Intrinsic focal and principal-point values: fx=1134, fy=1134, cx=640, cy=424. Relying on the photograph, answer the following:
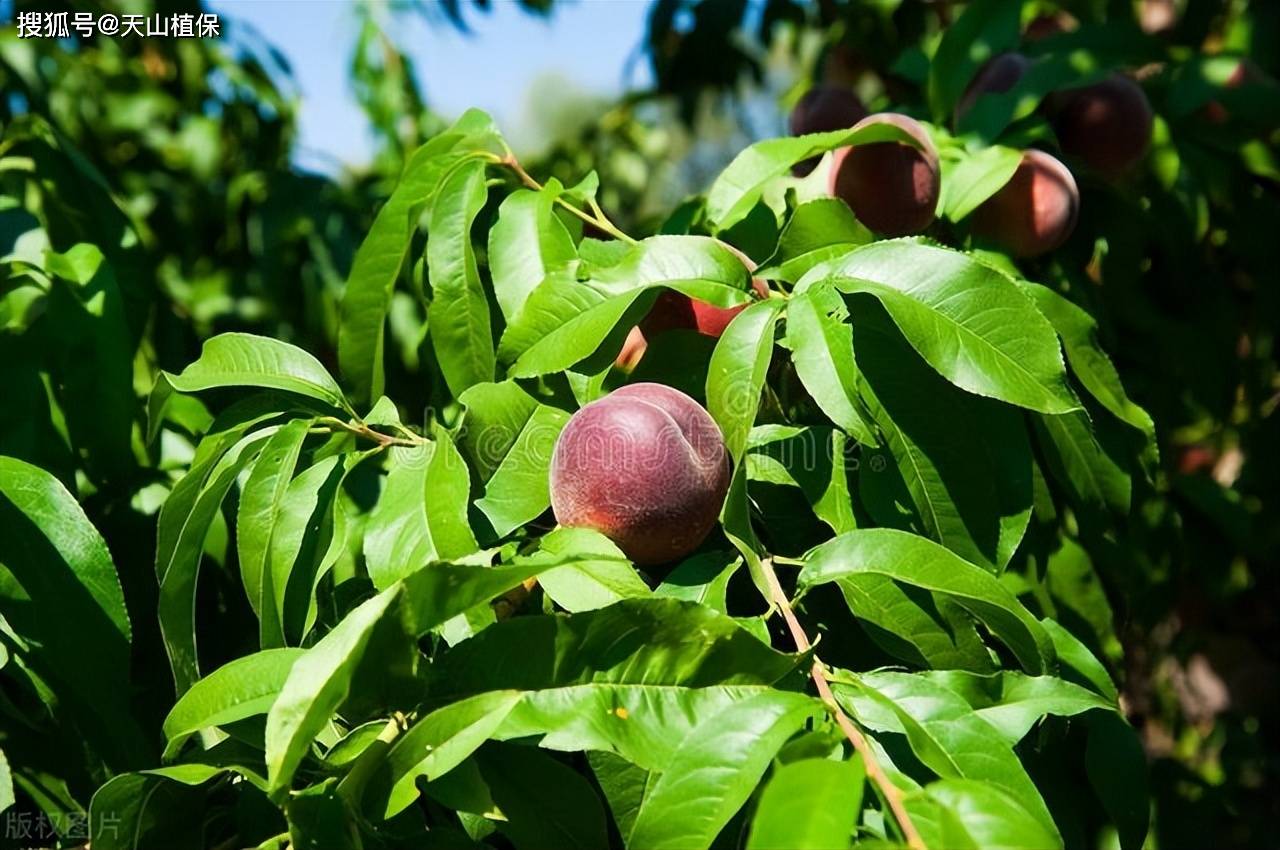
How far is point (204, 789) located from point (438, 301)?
0.39 meters

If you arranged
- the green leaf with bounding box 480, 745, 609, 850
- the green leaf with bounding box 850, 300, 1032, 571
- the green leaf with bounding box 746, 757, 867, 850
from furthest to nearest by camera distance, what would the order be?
the green leaf with bounding box 850, 300, 1032, 571, the green leaf with bounding box 480, 745, 609, 850, the green leaf with bounding box 746, 757, 867, 850

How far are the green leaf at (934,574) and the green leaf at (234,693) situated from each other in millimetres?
304

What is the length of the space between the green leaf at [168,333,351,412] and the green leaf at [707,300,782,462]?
10.8 inches

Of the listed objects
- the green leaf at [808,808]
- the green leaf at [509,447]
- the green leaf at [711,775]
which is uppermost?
the green leaf at [509,447]

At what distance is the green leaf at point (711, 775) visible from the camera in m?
0.51

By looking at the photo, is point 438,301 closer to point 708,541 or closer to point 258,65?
point 708,541

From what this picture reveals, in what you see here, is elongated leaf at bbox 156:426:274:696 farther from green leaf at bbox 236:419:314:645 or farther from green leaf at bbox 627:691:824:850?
green leaf at bbox 627:691:824:850

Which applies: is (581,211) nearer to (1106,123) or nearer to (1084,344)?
(1084,344)

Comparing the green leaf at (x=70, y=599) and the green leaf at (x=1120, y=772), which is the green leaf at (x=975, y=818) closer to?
the green leaf at (x=1120, y=772)

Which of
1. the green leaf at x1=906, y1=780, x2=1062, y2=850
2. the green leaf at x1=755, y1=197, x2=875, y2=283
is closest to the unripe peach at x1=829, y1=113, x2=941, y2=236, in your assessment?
the green leaf at x1=755, y1=197, x2=875, y2=283

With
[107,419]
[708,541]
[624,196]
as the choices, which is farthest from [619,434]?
[624,196]

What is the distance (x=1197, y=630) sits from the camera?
6.49 feet

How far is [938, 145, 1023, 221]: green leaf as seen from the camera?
3.21ft

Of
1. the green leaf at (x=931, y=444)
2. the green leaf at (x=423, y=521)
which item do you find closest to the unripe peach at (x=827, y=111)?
the green leaf at (x=931, y=444)
